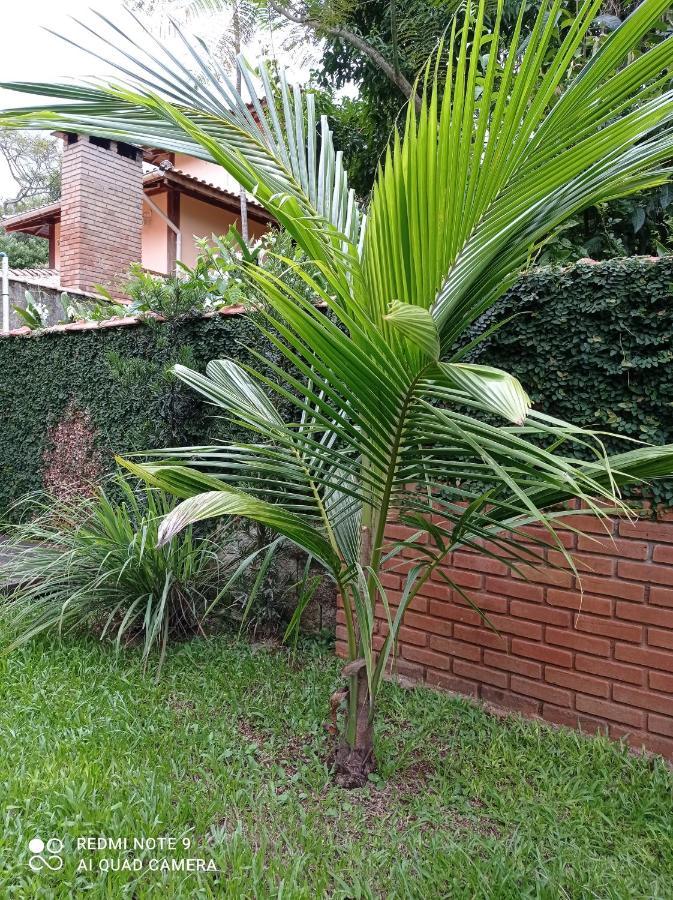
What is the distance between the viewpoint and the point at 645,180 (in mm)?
1852

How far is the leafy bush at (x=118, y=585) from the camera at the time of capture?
3.30 meters

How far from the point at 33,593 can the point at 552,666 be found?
2.58 meters

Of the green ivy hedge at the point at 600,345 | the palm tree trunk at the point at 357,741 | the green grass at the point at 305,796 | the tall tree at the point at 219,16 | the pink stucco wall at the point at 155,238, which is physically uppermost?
the tall tree at the point at 219,16

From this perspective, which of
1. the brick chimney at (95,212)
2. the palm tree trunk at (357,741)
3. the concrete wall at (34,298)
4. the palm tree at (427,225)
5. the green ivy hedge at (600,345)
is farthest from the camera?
the brick chimney at (95,212)

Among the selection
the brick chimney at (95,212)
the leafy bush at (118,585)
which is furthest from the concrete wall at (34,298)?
the leafy bush at (118,585)

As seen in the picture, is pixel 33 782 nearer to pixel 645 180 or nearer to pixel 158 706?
pixel 158 706

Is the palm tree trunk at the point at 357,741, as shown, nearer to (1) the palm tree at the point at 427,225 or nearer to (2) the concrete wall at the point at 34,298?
(1) the palm tree at the point at 427,225

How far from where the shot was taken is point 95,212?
8812mm

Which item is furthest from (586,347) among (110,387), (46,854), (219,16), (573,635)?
(219,16)

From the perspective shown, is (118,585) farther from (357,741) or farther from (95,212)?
(95,212)

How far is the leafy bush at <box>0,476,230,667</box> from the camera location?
3.30 m

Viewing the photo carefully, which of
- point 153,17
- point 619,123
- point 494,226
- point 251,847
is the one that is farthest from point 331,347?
point 153,17

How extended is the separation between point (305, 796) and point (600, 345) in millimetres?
1935

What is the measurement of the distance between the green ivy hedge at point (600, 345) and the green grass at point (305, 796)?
1.09 m
